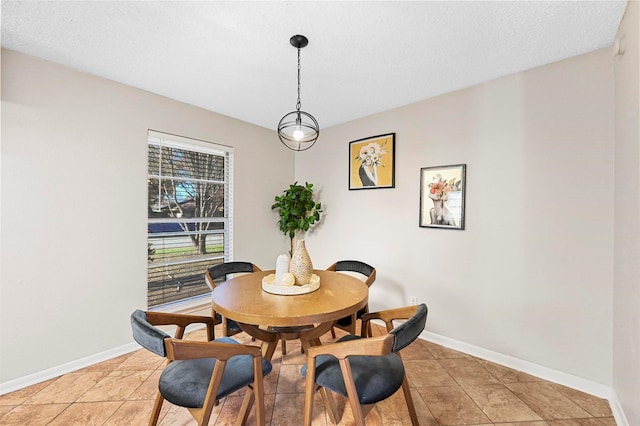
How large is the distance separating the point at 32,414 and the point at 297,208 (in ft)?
9.64

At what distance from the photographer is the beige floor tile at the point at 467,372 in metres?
2.15

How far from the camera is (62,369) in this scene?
2238 mm

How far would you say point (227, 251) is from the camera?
3.52m

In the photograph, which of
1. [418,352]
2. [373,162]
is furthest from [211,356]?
[373,162]

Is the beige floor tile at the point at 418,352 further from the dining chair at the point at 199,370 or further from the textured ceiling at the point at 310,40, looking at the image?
the textured ceiling at the point at 310,40

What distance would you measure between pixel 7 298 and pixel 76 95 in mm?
1711

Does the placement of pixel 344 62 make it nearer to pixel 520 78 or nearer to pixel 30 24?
pixel 520 78

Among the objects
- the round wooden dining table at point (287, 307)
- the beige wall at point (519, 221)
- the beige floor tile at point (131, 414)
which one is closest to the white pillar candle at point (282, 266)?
the round wooden dining table at point (287, 307)

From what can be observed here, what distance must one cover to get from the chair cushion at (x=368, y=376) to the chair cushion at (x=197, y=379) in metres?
0.35

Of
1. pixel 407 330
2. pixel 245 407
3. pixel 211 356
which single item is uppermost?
pixel 407 330

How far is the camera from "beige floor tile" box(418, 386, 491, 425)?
175 cm

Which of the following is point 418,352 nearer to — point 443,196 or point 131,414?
point 443,196

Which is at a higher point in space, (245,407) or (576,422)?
(245,407)

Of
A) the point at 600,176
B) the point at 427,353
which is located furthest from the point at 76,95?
the point at 600,176
